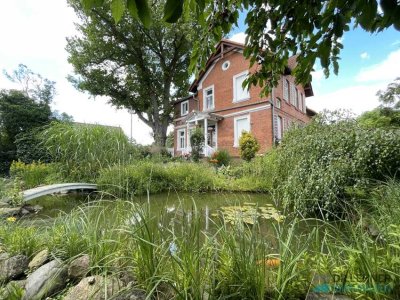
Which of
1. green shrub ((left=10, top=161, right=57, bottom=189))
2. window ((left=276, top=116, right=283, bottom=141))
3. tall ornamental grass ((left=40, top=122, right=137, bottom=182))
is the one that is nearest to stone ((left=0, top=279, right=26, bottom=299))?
tall ornamental grass ((left=40, top=122, right=137, bottom=182))

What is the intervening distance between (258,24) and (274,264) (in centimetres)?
185

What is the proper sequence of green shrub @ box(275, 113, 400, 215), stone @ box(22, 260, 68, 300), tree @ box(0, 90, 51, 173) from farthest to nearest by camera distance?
tree @ box(0, 90, 51, 173) < green shrub @ box(275, 113, 400, 215) < stone @ box(22, 260, 68, 300)

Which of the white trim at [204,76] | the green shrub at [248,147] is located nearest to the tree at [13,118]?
the white trim at [204,76]

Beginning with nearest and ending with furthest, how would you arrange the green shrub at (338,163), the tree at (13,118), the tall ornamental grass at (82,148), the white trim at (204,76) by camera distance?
the green shrub at (338,163) < the tall ornamental grass at (82,148) < the tree at (13,118) < the white trim at (204,76)

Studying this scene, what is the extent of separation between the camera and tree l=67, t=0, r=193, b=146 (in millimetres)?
19812

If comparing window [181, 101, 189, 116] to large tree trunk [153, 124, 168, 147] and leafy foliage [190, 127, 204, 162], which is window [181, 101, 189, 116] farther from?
leafy foliage [190, 127, 204, 162]

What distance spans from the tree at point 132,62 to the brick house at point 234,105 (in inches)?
165

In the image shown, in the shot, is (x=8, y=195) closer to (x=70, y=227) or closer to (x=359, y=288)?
(x=70, y=227)

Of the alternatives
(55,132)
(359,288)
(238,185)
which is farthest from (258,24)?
(55,132)

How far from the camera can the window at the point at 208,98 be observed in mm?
18402

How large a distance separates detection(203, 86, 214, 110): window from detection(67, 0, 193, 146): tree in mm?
4714

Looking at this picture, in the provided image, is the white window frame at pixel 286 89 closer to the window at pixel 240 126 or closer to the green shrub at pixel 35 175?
the window at pixel 240 126

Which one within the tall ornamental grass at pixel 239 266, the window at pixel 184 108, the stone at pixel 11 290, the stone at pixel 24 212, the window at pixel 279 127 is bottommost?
the stone at pixel 24 212

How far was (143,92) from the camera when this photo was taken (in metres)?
22.8
